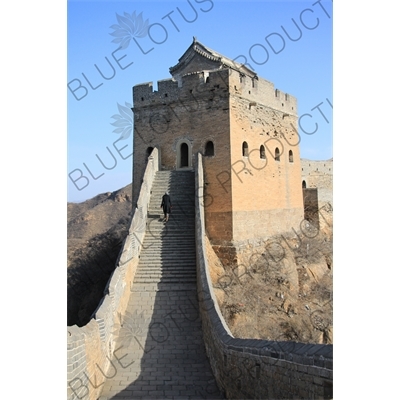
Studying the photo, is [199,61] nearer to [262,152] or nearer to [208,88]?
[208,88]

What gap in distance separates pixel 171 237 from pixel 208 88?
546 cm

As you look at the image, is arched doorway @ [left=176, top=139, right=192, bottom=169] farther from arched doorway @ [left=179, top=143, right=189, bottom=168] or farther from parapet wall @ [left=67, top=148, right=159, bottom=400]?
parapet wall @ [left=67, top=148, right=159, bottom=400]

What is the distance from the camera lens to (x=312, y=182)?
31.2 metres

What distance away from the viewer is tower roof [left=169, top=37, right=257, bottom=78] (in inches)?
707

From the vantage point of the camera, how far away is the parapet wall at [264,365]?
519 centimetres

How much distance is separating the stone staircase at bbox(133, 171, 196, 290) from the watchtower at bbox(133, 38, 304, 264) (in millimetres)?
963

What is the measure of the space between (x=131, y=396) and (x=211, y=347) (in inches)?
66.6

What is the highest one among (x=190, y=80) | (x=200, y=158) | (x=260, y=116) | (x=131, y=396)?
(x=190, y=80)

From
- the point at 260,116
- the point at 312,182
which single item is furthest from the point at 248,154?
the point at 312,182

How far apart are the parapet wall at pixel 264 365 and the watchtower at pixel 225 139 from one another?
587 cm

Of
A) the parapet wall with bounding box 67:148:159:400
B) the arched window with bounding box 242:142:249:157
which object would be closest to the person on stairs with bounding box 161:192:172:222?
the parapet wall with bounding box 67:148:159:400

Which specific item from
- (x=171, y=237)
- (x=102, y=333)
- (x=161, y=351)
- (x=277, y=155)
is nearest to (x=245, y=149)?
(x=277, y=155)

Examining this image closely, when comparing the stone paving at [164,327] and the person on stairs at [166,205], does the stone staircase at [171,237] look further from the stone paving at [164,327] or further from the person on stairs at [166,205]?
the person on stairs at [166,205]
